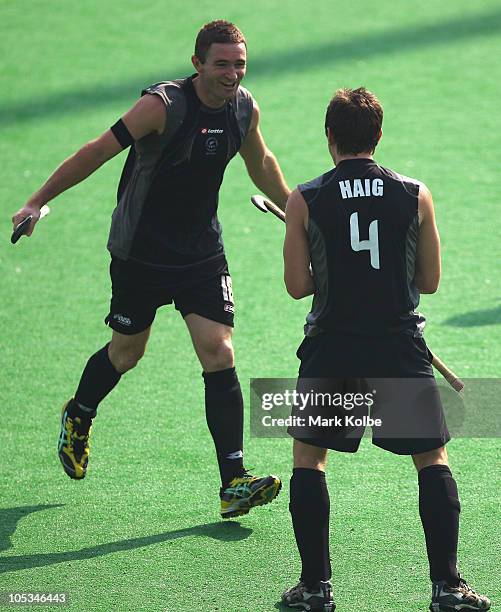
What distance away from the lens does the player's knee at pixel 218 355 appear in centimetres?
447

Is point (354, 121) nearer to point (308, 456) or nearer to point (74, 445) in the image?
point (308, 456)

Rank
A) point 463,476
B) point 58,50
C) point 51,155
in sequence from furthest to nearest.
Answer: point 58,50 → point 51,155 → point 463,476

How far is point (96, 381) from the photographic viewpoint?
4.78 m

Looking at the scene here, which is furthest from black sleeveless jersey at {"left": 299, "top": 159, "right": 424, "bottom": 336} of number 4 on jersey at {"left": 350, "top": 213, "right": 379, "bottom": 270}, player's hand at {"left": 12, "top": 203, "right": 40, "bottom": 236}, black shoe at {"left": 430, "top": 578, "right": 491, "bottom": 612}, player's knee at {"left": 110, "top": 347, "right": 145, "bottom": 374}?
player's knee at {"left": 110, "top": 347, "right": 145, "bottom": 374}

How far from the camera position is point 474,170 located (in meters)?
8.78

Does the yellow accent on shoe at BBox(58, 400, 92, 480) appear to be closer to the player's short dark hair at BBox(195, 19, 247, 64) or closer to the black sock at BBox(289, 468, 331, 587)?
the black sock at BBox(289, 468, 331, 587)

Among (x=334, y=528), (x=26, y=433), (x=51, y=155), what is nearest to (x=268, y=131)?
(x=51, y=155)

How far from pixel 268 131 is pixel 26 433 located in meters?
5.16

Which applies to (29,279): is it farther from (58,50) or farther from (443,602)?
(58,50)

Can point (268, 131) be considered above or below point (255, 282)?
above

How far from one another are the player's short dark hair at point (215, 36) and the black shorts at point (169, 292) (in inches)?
32.6

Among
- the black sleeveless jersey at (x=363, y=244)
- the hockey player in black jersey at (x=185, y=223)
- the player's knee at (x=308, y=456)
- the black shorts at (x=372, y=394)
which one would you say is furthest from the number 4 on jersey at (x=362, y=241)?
the hockey player in black jersey at (x=185, y=223)

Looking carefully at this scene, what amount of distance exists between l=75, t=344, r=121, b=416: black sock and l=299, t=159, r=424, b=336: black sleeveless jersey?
1448 millimetres

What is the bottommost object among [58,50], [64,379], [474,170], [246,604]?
[246,604]
